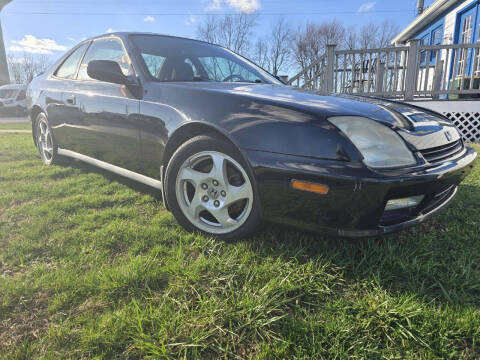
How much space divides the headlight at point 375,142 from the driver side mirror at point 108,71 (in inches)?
62.7

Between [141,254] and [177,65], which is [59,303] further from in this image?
[177,65]

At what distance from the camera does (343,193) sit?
4.99ft

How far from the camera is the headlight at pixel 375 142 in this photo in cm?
156

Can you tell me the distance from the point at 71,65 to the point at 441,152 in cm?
356

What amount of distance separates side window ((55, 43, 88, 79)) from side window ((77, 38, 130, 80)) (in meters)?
0.16

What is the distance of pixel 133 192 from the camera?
9.55 ft

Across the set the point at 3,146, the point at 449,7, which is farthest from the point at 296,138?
the point at 449,7

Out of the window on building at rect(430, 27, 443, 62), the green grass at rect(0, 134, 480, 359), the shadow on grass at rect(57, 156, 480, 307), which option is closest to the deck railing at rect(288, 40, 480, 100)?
the shadow on grass at rect(57, 156, 480, 307)

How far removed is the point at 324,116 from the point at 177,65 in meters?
1.48

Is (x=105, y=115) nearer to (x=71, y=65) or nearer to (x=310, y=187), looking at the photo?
(x=71, y=65)

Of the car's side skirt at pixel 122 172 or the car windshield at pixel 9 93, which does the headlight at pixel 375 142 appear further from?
the car windshield at pixel 9 93

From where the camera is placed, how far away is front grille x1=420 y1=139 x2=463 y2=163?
173cm

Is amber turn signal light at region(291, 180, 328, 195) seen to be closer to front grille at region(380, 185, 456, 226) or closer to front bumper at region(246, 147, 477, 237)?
front bumper at region(246, 147, 477, 237)

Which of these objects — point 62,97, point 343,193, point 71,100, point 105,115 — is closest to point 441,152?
point 343,193
